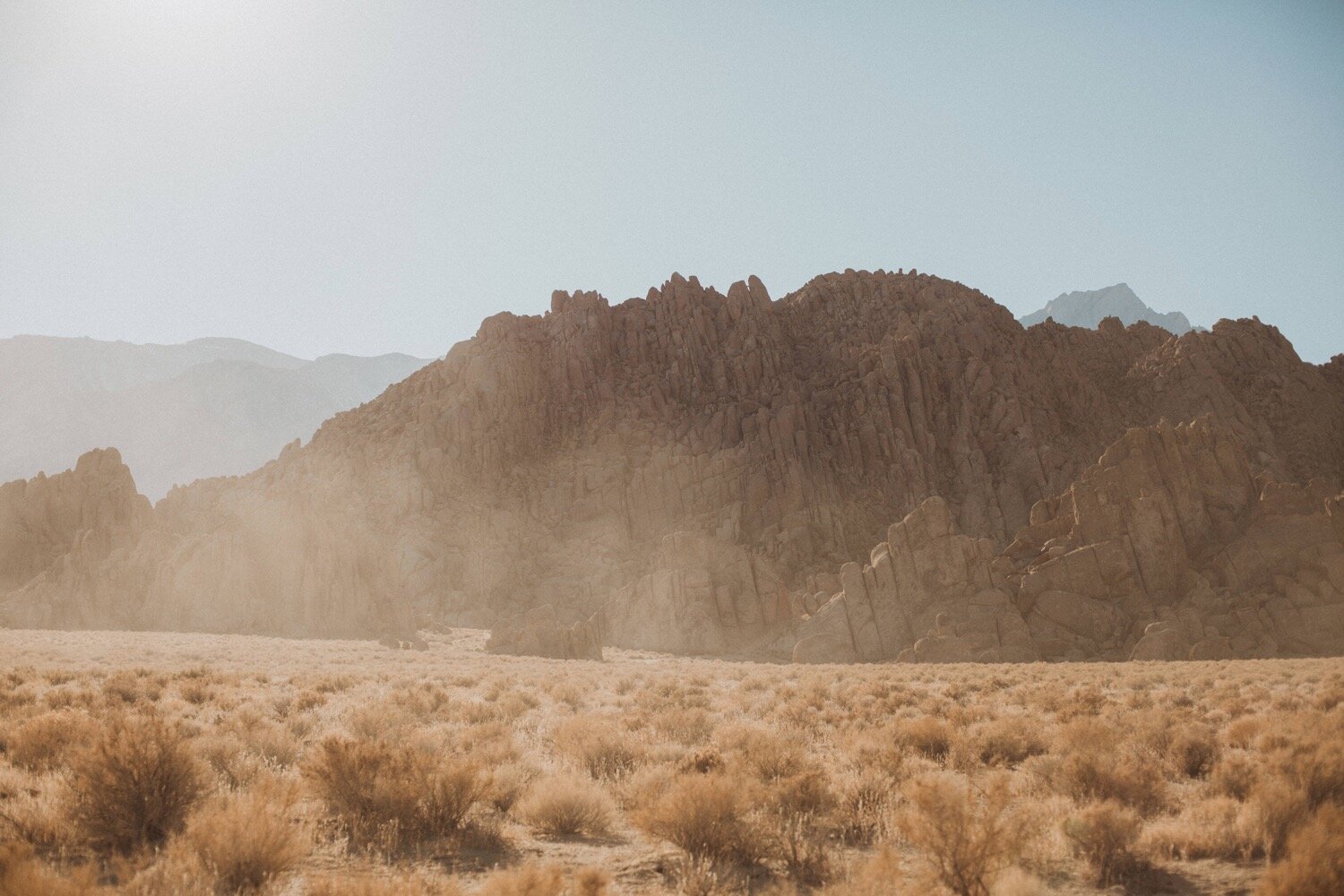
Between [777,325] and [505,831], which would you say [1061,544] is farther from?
[777,325]

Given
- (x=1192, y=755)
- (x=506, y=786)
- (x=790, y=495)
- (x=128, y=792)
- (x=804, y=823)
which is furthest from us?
(x=790, y=495)

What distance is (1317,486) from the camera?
4375 cm

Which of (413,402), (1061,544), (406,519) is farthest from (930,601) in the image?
(413,402)

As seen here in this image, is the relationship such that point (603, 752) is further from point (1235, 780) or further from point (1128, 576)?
point (1128, 576)

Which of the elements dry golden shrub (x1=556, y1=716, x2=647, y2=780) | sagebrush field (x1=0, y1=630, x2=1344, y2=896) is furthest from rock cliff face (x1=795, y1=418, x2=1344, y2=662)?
dry golden shrub (x1=556, y1=716, x2=647, y2=780)

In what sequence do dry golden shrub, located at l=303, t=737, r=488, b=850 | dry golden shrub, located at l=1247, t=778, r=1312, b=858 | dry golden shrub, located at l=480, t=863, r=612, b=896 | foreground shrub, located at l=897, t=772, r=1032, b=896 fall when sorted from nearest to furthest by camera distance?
1. dry golden shrub, located at l=480, t=863, r=612, b=896
2. foreground shrub, located at l=897, t=772, r=1032, b=896
3. dry golden shrub, located at l=1247, t=778, r=1312, b=858
4. dry golden shrub, located at l=303, t=737, r=488, b=850

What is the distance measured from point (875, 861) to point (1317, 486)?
2068 inches

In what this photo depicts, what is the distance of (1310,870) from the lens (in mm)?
5254

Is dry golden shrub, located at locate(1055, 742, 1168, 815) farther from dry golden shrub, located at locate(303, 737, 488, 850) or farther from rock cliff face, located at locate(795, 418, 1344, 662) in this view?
rock cliff face, located at locate(795, 418, 1344, 662)

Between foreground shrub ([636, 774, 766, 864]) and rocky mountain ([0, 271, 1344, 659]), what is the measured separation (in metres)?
35.1

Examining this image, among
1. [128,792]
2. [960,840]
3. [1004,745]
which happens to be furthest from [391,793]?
[1004,745]

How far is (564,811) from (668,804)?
161 cm

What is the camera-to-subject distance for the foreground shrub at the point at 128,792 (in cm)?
A: 712

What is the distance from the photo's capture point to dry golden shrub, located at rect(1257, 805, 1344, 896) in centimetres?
522
